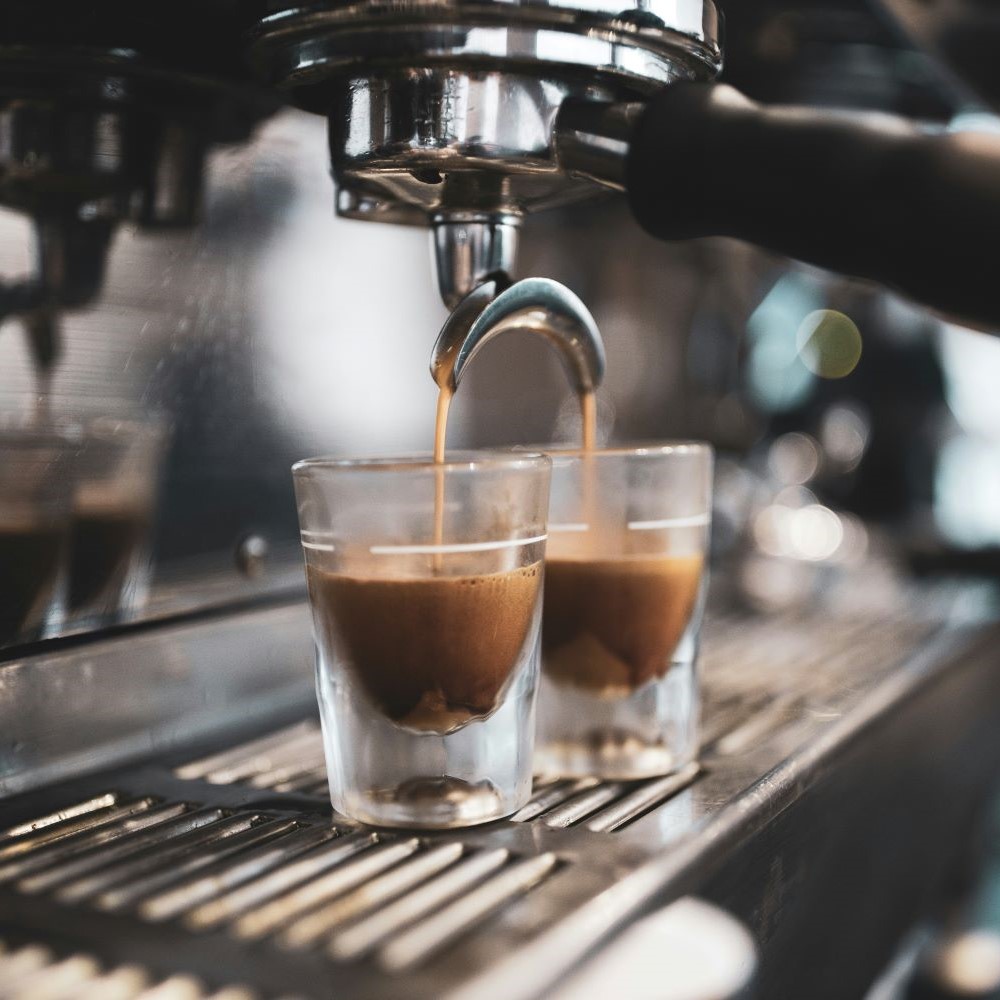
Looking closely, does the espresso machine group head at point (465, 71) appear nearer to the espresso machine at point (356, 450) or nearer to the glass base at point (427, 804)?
the espresso machine at point (356, 450)

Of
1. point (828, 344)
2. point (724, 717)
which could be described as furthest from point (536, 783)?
point (828, 344)

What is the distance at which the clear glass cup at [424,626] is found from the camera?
0.41 m

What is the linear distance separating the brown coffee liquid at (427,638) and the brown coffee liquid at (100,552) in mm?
135

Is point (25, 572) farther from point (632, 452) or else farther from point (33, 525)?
point (632, 452)

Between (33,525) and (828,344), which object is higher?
(828,344)

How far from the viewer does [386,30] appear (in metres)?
0.41

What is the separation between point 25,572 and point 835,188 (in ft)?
1.09

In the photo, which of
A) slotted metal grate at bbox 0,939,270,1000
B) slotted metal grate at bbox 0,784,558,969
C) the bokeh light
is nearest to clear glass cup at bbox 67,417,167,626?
slotted metal grate at bbox 0,784,558,969

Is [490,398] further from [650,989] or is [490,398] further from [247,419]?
[650,989]

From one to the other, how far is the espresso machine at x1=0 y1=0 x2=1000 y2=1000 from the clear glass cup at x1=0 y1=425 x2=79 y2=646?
0.02 m

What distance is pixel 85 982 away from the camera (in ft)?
1.02

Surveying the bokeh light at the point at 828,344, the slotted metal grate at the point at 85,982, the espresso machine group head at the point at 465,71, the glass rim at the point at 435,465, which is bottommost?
the slotted metal grate at the point at 85,982

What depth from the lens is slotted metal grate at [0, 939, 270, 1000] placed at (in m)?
0.30

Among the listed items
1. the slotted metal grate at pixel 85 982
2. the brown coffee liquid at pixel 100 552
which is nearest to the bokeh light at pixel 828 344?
the brown coffee liquid at pixel 100 552
